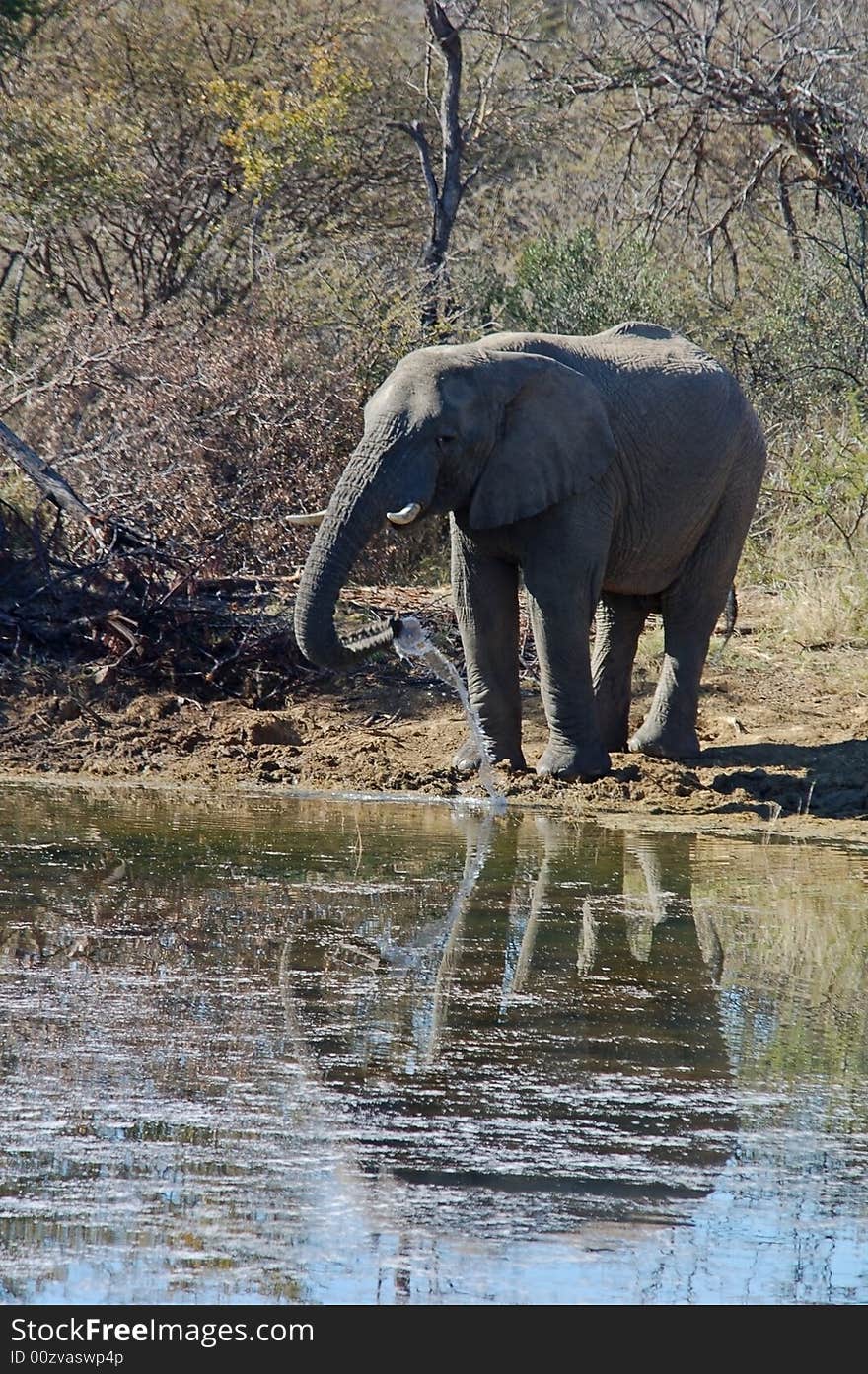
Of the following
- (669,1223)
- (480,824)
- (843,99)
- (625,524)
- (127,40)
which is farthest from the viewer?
(127,40)

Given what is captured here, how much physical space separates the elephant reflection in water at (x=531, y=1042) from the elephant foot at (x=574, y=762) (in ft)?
5.74

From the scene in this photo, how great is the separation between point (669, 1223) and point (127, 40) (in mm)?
17260

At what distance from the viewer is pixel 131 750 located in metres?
9.59

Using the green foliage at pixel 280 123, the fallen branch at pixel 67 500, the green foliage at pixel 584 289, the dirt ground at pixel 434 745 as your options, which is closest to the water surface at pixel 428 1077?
the dirt ground at pixel 434 745

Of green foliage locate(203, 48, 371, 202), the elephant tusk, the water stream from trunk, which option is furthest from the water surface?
green foliage locate(203, 48, 371, 202)

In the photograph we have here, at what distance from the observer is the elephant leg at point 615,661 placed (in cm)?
964

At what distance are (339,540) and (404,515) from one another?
0.32 meters

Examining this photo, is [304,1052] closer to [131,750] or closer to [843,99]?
[131,750]

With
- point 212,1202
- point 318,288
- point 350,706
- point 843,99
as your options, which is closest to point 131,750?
point 350,706

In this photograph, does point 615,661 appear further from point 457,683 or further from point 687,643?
point 457,683

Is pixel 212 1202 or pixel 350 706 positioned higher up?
pixel 350 706

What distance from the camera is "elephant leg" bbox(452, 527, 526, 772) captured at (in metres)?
8.84

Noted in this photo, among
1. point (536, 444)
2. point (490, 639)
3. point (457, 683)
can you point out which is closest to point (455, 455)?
point (536, 444)

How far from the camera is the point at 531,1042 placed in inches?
190
